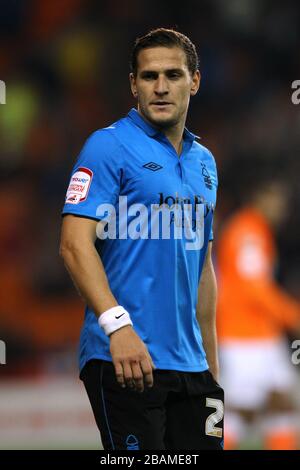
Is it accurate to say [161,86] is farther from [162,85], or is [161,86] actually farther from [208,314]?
[208,314]

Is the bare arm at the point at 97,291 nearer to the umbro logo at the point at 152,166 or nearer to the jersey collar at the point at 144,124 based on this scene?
the umbro logo at the point at 152,166

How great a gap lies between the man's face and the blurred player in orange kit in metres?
4.33

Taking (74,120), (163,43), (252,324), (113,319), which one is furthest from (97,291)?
(74,120)

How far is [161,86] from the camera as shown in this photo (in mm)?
3781

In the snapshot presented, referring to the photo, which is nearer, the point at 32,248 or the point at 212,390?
the point at 212,390

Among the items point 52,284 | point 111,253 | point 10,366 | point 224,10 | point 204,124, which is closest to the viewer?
point 111,253

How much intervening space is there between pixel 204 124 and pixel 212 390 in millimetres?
9516

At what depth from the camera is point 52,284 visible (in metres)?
11.7

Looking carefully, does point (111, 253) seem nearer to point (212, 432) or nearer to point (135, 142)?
point (135, 142)

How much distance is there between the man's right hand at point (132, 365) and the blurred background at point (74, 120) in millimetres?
6416

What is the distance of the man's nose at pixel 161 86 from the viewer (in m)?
3.78

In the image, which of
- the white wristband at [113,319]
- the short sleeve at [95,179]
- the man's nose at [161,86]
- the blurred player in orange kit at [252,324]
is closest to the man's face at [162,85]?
the man's nose at [161,86]

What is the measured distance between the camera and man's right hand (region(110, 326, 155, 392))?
10.9ft
